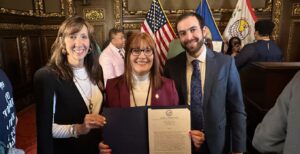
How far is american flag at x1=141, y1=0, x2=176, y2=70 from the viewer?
375 cm

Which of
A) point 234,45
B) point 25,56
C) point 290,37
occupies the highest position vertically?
point 290,37

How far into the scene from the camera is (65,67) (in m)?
1.55

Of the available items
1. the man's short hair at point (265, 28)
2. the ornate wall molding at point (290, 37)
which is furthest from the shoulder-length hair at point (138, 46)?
the ornate wall molding at point (290, 37)

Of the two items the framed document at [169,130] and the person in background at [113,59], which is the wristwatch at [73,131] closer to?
the framed document at [169,130]

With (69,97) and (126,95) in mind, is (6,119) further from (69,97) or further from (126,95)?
(126,95)

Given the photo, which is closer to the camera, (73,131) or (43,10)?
(73,131)

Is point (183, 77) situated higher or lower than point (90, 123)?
higher

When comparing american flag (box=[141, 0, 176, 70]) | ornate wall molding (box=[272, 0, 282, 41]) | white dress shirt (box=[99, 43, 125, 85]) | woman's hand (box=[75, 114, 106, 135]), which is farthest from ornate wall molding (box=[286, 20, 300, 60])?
woman's hand (box=[75, 114, 106, 135])

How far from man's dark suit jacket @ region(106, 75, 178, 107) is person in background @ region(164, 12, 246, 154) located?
0.19m

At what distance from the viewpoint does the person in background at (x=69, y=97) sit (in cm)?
145

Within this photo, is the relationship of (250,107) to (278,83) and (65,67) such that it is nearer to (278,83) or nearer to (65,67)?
(278,83)

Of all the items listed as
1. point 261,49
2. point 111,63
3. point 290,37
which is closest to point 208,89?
point 111,63

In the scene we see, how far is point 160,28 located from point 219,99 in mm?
2329

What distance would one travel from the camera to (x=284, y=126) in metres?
1.02
